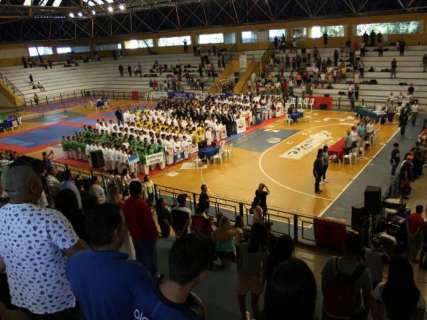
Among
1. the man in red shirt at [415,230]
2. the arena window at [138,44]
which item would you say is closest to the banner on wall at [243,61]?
the arena window at [138,44]

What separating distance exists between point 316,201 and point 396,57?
71.9 feet

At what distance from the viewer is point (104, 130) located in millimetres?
21781

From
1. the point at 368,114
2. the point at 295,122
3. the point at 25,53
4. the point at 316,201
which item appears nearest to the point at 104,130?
the point at 295,122

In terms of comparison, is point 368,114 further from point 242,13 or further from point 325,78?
point 242,13

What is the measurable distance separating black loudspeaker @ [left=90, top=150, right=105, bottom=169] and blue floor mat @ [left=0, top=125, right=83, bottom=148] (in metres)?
7.79

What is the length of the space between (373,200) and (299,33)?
30.5m

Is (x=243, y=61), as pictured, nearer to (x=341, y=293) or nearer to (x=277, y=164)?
(x=277, y=164)

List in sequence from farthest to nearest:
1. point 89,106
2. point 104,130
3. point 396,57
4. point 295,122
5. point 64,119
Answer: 1. point 89,106
2. point 64,119
3. point 396,57
4. point 295,122
5. point 104,130

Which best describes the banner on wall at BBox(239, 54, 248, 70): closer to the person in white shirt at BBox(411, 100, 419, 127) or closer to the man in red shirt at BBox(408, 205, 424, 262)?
the person in white shirt at BBox(411, 100, 419, 127)

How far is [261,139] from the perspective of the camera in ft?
69.4

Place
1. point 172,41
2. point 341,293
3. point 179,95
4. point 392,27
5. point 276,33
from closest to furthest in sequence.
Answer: point 341,293 < point 392,27 < point 179,95 < point 276,33 < point 172,41

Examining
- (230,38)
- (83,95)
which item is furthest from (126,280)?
(83,95)

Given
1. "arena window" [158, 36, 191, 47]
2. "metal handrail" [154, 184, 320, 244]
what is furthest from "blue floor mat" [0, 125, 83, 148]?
"arena window" [158, 36, 191, 47]

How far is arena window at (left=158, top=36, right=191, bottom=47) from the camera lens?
44406 mm
